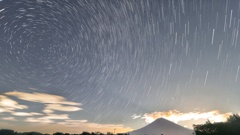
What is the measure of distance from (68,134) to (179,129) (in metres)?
130

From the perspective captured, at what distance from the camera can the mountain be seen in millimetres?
157400

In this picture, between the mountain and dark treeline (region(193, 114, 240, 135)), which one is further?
the mountain

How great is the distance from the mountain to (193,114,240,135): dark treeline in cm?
11709

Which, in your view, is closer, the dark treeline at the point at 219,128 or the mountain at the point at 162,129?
the dark treeline at the point at 219,128

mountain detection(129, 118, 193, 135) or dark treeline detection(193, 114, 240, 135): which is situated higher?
mountain detection(129, 118, 193, 135)

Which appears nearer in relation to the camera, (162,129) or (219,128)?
(219,128)

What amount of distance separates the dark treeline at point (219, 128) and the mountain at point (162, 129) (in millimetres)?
117092

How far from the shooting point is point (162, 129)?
170 meters

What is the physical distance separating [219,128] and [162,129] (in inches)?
5626

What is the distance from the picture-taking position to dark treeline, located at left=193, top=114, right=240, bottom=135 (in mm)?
33906

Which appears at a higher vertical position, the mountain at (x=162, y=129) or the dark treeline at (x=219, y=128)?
the mountain at (x=162, y=129)

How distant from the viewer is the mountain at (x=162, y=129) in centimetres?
15740

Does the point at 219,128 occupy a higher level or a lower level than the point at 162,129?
lower

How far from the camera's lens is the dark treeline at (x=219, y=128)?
33.9 metres
